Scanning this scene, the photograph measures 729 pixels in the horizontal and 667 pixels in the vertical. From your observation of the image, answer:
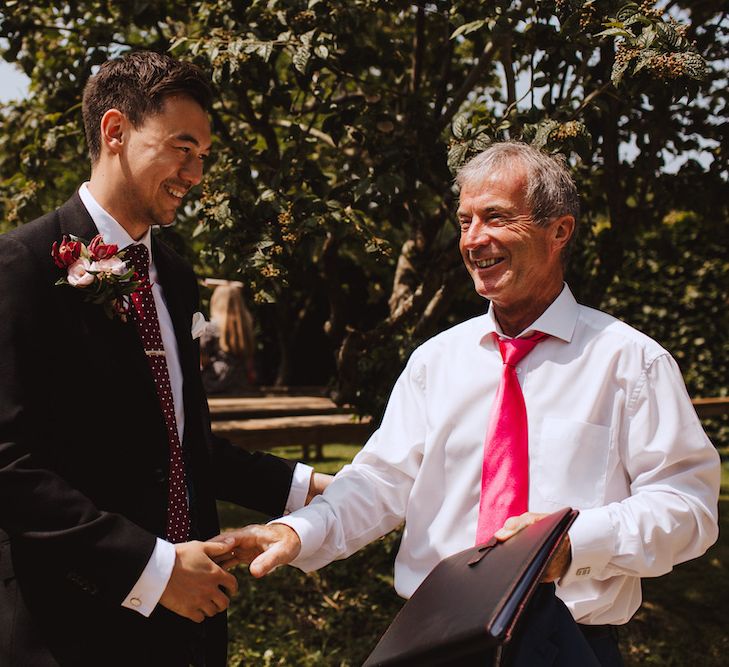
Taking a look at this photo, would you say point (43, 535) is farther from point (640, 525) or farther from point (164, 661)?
point (640, 525)

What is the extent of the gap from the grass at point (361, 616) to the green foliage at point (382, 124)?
134 cm

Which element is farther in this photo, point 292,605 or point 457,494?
point 292,605

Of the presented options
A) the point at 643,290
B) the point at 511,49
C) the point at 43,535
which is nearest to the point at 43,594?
the point at 43,535

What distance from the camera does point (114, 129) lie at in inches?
89.0

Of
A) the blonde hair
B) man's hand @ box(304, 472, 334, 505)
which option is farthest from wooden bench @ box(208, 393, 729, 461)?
man's hand @ box(304, 472, 334, 505)

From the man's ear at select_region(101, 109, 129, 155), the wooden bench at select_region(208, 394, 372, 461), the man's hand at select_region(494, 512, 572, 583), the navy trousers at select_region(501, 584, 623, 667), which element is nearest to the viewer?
the navy trousers at select_region(501, 584, 623, 667)

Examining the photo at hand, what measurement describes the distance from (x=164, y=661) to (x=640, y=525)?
4.21ft

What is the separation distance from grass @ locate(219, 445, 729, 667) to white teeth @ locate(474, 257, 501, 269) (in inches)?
115

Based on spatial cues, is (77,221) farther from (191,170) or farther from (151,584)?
(151,584)

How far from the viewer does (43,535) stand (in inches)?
74.5

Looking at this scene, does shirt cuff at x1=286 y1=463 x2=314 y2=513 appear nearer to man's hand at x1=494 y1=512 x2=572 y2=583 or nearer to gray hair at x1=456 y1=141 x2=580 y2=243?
man's hand at x1=494 y1=512 x2=572 y2=583

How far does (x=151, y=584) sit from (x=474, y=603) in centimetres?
82

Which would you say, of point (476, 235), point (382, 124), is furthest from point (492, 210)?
point (382, 124)

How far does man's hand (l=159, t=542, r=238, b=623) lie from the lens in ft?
6.61
